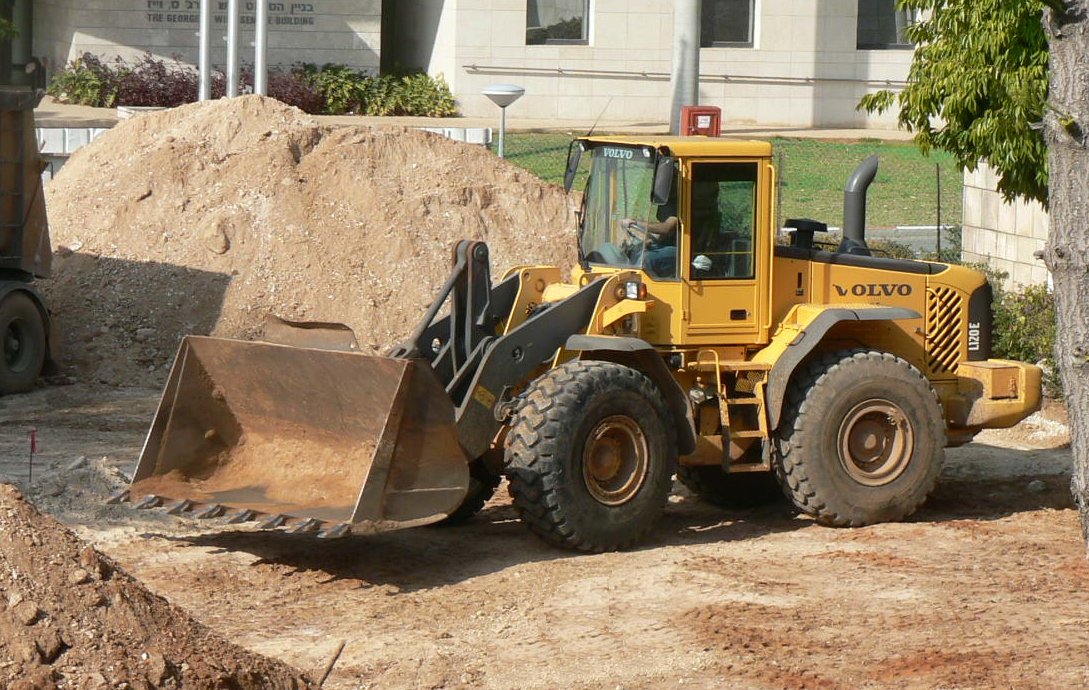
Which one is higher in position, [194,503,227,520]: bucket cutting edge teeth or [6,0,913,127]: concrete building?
[6,0,913,127]: concrete building

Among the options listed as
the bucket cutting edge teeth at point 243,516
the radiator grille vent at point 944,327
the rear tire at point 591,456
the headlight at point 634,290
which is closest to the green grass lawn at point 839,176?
the radiator grille vent at point 944,327

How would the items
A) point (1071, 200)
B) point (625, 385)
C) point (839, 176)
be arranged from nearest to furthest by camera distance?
point (1071, 200)
point (625, 385)
point (839, 176)

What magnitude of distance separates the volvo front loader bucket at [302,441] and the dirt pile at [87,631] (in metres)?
1.78

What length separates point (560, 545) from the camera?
9656 mm

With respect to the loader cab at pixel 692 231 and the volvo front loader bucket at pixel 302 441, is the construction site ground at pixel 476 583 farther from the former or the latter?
the loader cab at pixel 692 231

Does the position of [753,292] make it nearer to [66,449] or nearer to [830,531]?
[830,531]

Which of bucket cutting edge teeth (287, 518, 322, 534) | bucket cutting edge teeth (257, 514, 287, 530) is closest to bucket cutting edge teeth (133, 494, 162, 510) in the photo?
bucket cutting edge teeth (257, 514, 287, 530)

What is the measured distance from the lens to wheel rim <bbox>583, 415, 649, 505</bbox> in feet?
31.7

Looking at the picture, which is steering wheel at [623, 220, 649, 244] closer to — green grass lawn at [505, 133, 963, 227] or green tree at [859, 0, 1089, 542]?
green tree at [859, 0, 1089, 542]

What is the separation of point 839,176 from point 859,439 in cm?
1777

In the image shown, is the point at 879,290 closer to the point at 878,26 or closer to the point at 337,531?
the point at 337,531

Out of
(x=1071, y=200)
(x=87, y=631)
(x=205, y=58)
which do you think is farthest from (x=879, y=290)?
(x=205, y=58)

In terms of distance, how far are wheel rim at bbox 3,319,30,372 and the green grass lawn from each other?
9385 millimetres

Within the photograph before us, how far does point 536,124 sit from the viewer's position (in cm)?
3434
